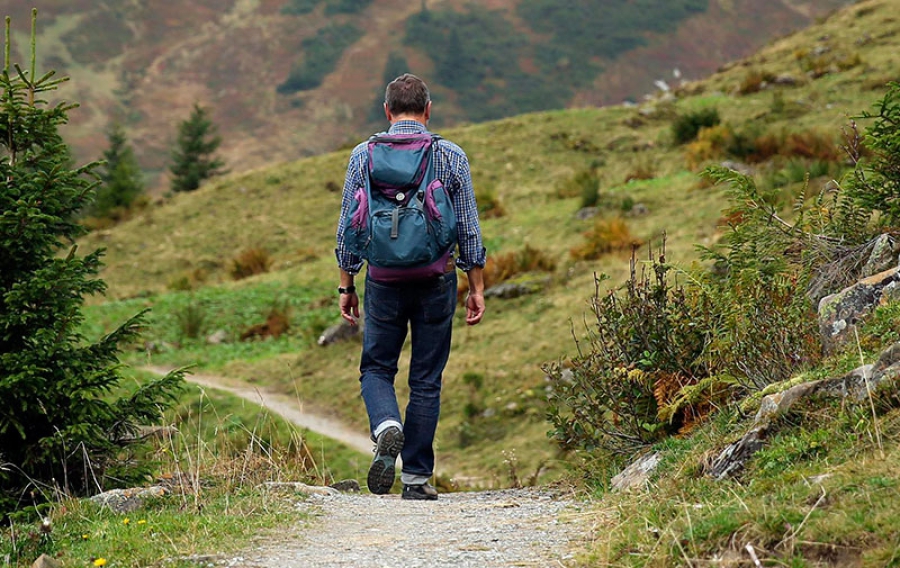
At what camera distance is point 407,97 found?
17.6 ft

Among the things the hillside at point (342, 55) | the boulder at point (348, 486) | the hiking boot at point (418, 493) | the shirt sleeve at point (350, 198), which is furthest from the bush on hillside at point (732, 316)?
the hillside at point (342, 55)

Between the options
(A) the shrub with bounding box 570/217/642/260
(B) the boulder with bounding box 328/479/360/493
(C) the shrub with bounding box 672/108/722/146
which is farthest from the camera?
(C) the shrub with bounding box 672/108/722/146

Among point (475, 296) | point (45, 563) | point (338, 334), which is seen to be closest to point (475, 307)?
point (475, 296)

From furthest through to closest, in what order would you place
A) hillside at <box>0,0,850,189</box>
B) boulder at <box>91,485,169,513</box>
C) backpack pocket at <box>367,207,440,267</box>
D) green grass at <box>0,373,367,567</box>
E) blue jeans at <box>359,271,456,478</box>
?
hillside at <box>0,0,850,189</box> → blue jeans at <box>359,271,456,478</box> → boulder at <box>91,485,169,513</box> → backpack pocket at <box>367,207,440,267</box> → green grass at <box>0,373,367,567</box>

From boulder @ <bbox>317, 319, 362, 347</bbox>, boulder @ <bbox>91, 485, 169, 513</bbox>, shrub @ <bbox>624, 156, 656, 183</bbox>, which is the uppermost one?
shrub @ <bbox>624, 156, 656, 183</bbox>

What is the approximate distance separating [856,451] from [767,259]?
7.56 ft

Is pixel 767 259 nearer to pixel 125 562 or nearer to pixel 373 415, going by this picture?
pixel 373 415

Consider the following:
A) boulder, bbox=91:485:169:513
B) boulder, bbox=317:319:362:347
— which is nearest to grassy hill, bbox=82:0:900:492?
boulder, bbox=317:319:362:347

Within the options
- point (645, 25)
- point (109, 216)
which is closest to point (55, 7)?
point (645, 25)

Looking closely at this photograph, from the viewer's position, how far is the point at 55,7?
484 ft

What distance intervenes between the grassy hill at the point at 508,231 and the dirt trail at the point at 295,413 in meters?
0.28

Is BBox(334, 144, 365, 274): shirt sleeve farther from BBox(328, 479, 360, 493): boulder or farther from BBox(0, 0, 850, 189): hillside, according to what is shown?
BBox(0, 0, 850, 189): hillside

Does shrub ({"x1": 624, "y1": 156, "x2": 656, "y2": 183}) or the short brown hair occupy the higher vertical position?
the short brown hair

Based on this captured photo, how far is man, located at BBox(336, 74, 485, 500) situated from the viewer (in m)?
5.33
